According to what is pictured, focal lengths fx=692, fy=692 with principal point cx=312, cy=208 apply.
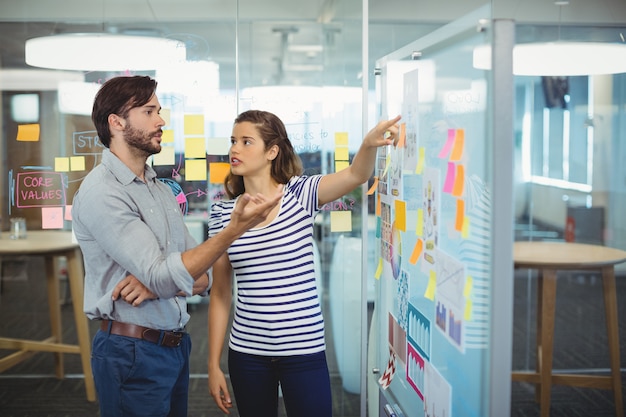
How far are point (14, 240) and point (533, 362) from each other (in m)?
3.12

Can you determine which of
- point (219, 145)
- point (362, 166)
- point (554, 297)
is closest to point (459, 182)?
point (362, 166)

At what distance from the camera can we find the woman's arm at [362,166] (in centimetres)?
216

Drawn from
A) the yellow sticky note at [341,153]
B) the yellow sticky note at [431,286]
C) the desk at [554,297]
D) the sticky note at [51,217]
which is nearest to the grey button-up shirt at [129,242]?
the yellow sticky note at [431,286]

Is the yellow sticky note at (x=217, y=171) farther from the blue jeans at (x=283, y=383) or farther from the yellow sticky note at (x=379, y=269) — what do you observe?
the blue jeans at (x=283, y=383)

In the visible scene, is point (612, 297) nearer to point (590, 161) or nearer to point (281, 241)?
point (590, 161)

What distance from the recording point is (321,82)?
4008 millimetres

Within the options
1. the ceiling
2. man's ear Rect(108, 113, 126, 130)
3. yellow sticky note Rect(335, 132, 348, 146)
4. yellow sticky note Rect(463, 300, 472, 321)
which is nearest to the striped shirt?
man's ear Rect(108, 113, 126, 130)

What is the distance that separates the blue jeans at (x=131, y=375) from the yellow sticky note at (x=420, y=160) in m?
0.92

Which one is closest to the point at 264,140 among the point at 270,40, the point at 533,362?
the point at 270,40

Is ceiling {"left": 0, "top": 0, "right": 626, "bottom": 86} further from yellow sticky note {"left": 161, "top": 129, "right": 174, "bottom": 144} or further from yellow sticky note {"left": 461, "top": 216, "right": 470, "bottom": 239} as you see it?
yellow sticky note {"left": 461, "top": 216, "right": 470, "bottom": 239}

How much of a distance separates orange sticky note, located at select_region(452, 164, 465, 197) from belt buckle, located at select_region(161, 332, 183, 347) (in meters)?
0.93

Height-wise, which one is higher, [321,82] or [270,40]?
[270,40]

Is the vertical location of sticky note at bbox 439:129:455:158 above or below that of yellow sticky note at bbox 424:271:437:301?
above

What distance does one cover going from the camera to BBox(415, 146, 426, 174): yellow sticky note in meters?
2.05
